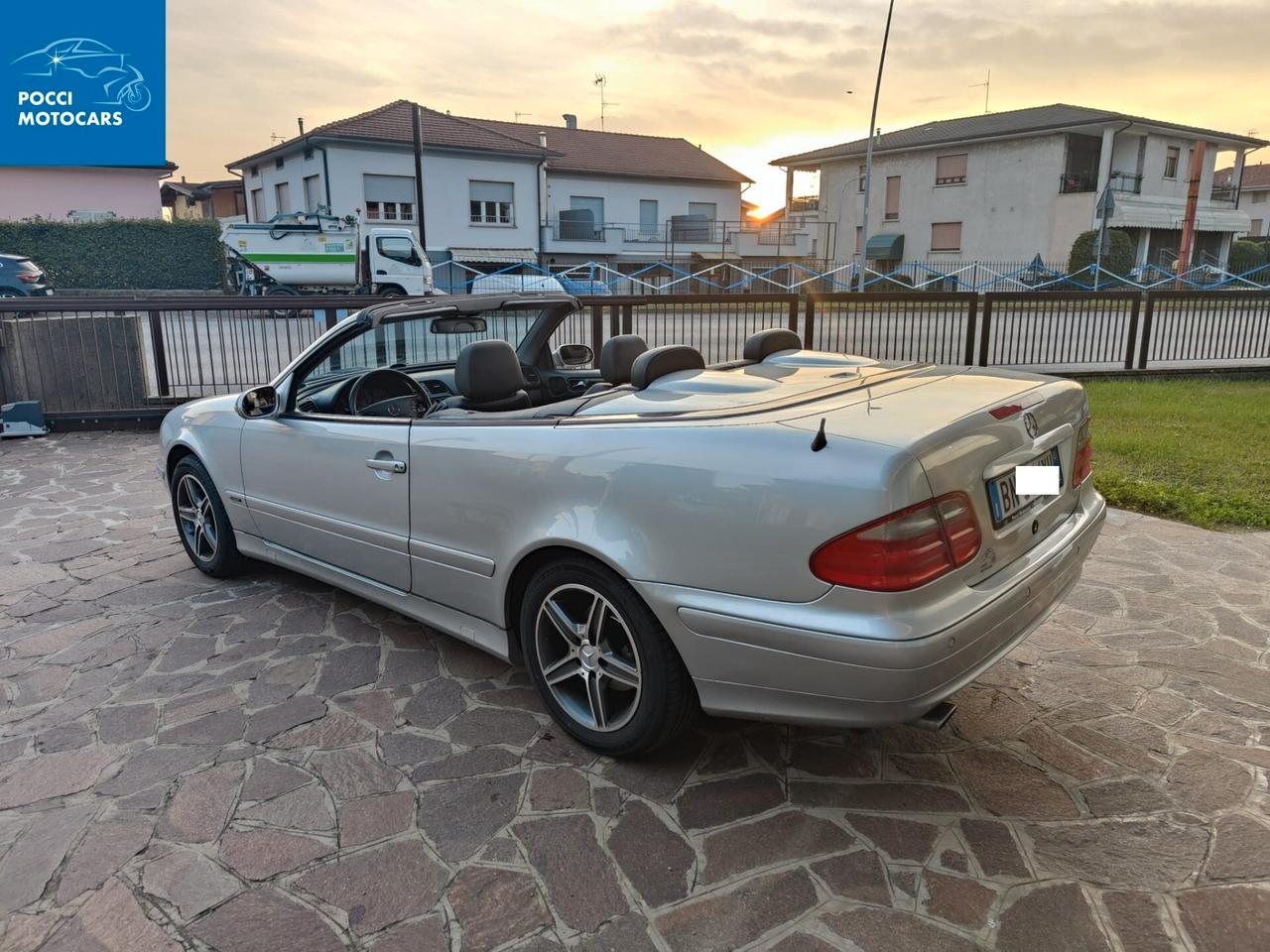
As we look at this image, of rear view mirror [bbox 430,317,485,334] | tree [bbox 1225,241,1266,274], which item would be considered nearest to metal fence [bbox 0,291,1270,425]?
rear view mirror [bbox 430,317,485,334]

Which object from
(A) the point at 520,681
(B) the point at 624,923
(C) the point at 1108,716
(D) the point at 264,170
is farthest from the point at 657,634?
(D) the point at 264,170

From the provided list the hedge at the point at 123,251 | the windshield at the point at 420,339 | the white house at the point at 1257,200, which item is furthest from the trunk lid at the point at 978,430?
the white house at the point at 1257,200

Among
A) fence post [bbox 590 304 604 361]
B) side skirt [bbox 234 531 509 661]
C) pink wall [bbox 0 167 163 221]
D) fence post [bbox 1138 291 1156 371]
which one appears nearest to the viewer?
side skirt [bbox 234 531 509 661]

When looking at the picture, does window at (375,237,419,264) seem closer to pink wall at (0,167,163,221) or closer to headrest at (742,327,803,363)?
pink wall at (0,167,163,221)

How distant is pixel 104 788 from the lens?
2.79m

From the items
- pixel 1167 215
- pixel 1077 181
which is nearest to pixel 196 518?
pixel 1077 181

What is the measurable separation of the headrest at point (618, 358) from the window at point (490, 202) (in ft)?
122

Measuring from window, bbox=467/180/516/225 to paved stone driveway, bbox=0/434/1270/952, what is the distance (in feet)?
122

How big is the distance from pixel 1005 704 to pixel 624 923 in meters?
1.80

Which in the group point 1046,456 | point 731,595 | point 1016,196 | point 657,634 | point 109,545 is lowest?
point 109,545

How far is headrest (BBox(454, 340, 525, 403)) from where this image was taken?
3.36 metres

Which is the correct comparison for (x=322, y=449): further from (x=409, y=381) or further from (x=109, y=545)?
(x=109, y=545)

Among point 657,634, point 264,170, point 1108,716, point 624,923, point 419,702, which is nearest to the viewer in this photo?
point 624,923

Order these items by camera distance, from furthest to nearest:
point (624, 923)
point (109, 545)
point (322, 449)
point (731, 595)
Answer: point (109, 545)
point (322, 449)
point (731, 595)
point (624, 923)
